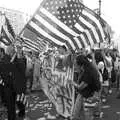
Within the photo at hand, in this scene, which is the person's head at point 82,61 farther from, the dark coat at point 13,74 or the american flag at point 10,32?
the american flag at point 10,32

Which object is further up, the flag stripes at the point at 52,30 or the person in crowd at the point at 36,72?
the flag stripes at the point at 52,30

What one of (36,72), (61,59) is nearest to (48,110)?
(61,59)

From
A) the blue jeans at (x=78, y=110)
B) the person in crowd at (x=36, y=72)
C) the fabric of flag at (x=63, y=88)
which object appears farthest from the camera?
the person in crowd at (x=36, y=72)

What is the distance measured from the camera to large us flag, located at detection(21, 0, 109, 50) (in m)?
7.13

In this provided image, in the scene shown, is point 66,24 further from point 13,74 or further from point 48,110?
point 48,110

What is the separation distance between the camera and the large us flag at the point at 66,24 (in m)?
7.13

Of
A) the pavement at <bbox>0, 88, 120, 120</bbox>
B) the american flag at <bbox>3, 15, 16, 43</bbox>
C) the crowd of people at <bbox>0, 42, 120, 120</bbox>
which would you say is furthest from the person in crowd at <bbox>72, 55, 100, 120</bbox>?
the american flag at <bbox>3, 15, 16, 43</bbox>

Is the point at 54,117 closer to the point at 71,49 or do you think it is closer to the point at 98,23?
the point at 71,49

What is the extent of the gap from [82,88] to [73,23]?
2.39 meters

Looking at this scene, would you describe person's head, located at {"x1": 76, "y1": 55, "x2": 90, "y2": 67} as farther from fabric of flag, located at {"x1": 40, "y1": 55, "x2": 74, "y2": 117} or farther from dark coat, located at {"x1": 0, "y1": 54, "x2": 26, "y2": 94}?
dark coat, located at {"x1": 0, "y1": 54, "x2": 26, "y2": 94}

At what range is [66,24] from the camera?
751 centimetres

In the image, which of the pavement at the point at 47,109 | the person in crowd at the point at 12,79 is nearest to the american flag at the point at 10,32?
the pavement at the point at 47,109

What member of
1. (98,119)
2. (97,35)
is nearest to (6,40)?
(97,35)

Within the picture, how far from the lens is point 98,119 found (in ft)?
25.0
